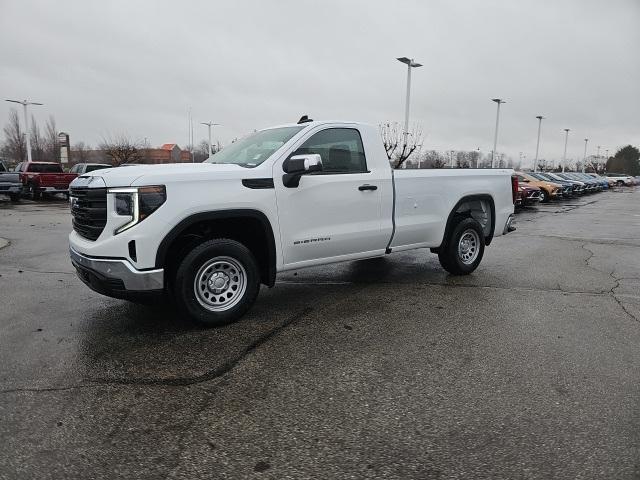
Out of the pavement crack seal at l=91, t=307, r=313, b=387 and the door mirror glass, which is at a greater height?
the door mirror glass

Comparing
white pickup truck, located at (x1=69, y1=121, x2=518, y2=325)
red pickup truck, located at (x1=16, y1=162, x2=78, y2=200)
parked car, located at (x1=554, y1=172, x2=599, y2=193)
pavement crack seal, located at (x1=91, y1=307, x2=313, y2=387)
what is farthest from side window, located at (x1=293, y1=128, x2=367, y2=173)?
parked car, located at (x1=554, y1=172, x2=599, y2=193)

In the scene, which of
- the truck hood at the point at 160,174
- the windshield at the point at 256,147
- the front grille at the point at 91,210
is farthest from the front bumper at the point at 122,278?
the windshield at the point at 256,147

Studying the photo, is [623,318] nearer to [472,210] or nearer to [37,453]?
[472,210]

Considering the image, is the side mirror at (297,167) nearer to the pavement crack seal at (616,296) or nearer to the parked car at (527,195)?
the pavement crack seal at (616,296)

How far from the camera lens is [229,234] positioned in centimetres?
498

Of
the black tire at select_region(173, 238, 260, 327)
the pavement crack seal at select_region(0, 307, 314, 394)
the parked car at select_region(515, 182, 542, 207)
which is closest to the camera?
the pavement crack seal at select_region(0, 307, 314, 394)

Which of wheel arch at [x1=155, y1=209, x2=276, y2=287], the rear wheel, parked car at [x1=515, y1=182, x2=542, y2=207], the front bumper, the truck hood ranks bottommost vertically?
the rear wheel

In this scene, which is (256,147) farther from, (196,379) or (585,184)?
(585,184)

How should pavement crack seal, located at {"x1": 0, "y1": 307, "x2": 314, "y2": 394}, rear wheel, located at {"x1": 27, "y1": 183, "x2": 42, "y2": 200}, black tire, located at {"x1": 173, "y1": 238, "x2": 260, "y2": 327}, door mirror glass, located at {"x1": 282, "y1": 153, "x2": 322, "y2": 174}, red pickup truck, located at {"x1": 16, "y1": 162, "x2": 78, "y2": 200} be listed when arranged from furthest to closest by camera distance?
1. rear wheel, located at {"x1": 27, "y1": 183, "x2": 42, "y2": 200}
2. red pickup truck, located at {"x1": 16, "y1": 162, "x2": 78, "y2": 200}
3. door mirror glass, located at {"x1": 282, "y1": 153, "x2": 322, "y2": 174}
4. black tire, located at {"x1": 173, "y1": 238, "x2": 260, "y2": 327}
5. pavement crack seal, located at {"x1": 0, "y1": 307, "x2": 314, "y2": 394}

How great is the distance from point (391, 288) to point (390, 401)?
10.2 ft

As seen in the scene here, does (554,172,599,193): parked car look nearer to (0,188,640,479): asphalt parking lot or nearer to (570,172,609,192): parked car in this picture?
(570,172,609,192): parked car

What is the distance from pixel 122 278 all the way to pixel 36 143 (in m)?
78.2

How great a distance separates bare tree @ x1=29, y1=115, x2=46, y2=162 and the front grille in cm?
7136

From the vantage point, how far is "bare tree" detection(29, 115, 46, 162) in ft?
223
